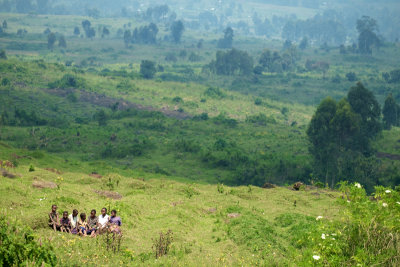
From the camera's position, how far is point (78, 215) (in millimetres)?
18297

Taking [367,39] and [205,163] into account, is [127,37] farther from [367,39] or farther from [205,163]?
[205,163]

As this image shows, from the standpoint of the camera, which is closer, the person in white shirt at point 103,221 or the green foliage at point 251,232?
the person in white shirt at point 103,221

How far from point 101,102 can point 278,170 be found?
3997 centimetres

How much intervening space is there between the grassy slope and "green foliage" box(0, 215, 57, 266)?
741mm

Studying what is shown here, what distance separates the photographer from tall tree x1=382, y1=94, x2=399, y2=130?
63.5 meters

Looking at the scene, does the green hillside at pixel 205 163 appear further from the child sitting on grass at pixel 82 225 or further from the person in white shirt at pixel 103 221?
the person in white shirt at pixel 103 221

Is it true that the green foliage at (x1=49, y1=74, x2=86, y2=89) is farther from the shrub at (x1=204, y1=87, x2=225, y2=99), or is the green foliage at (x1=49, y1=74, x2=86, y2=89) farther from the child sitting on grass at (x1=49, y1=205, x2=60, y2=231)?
the child sitting on grass at (x1=49, y1=205, x2=60, y2=231)

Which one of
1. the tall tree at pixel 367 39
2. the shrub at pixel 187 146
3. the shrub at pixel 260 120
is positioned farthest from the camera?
the tall tree at pixel 367 39

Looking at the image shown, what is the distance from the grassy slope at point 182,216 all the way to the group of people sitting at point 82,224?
19.3 inches

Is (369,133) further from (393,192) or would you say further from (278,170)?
(393,192)

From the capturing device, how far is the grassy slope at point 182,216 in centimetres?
1525

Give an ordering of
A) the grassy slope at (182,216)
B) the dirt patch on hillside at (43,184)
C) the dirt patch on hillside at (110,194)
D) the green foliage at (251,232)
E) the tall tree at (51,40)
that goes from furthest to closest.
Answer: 1. the tall tree at (51,40)
2. the dirt patch on hillside at (110,194)
3. the dirt patch on hillside at (43,184)
4. the green foliage at (251,232)
5. the grassy slope at (182,216)

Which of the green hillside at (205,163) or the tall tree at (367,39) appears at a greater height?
the tall tree at (367,39)

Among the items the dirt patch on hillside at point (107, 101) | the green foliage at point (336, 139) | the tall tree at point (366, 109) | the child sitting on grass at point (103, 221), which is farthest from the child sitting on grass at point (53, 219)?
the dirt patch on hillside at point (107, 101)
